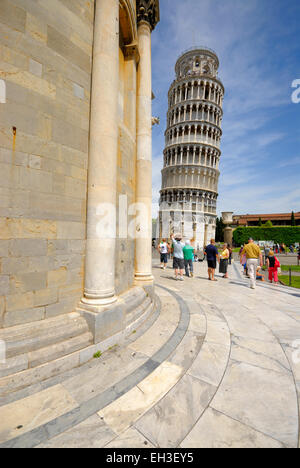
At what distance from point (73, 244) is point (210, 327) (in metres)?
3.86

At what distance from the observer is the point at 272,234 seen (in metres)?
53.2

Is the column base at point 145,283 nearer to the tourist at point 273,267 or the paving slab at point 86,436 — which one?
the paving slab at point 86,436

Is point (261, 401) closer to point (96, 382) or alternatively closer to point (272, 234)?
point (96, 382)

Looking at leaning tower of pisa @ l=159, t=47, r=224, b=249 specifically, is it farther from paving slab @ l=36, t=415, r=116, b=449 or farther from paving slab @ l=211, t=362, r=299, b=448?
paving slab @ l=36, t=415, r=116, b=449

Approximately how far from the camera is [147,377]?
3207 millimetres

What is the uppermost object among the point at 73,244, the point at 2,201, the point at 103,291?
the point at 2,201

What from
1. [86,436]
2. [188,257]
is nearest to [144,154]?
[188,257]

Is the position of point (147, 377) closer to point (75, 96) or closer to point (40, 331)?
point (40, 331)

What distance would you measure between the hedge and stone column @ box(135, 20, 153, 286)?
176 feet

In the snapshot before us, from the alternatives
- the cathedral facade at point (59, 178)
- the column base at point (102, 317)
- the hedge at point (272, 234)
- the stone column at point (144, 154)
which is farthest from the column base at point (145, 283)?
the hedge at point (272, 234)

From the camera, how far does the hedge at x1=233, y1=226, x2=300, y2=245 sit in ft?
167

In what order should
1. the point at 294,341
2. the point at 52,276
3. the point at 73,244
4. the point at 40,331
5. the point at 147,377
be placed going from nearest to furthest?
the point at 147,377 < the point at 40,331 < the point at 52,276 < the point at 73,244 < the point at 294,341
